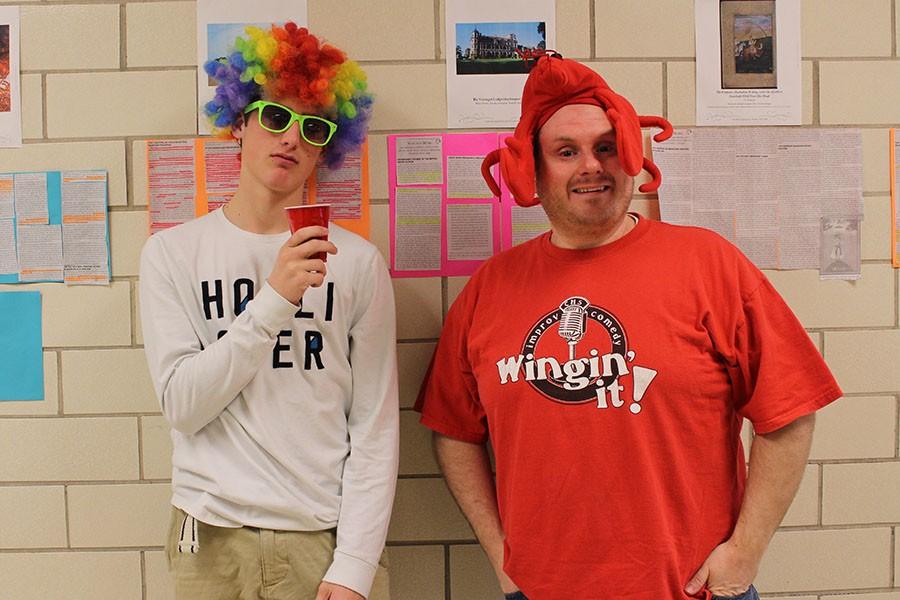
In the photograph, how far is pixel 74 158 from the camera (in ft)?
6.47

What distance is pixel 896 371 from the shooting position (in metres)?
2.00

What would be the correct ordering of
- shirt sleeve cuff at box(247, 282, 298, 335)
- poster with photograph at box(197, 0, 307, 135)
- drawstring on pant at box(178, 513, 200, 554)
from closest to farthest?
shirt sleeve cuff at box(247, 282, 298, 335), drawstring on pant at box(178, 513, 200, 554), poster with photograph at box(197, 0, 307, 135)

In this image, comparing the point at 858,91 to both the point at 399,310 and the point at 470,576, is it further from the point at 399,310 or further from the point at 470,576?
the point at 470,576

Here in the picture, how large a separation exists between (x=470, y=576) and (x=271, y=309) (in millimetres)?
1022

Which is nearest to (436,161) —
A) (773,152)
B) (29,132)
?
(773,152)

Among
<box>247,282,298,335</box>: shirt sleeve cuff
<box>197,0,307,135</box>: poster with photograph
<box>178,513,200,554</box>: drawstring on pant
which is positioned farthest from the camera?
<box>197,0,307,135</box>: poster with photograph

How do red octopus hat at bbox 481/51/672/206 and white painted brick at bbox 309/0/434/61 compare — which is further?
white painted brick at bbox 309/0/434/61

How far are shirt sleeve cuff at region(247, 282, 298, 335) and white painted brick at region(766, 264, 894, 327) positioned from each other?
1357 mm

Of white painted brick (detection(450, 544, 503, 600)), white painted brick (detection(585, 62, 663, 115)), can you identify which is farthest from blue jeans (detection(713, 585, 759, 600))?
white painted brick (detection(585, 62, 663, 115))

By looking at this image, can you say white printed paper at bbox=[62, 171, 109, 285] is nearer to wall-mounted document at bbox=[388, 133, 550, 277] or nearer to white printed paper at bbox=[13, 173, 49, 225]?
white printed paper at bbox=[13, 173, 49, 225]

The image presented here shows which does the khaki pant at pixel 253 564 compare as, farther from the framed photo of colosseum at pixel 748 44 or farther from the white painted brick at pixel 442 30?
the framed photo of colosseum at pixel 748 44

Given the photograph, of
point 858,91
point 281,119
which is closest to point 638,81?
point 858,91

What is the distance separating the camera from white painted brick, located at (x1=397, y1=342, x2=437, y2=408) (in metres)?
1.98

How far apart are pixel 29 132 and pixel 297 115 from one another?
0.88m
